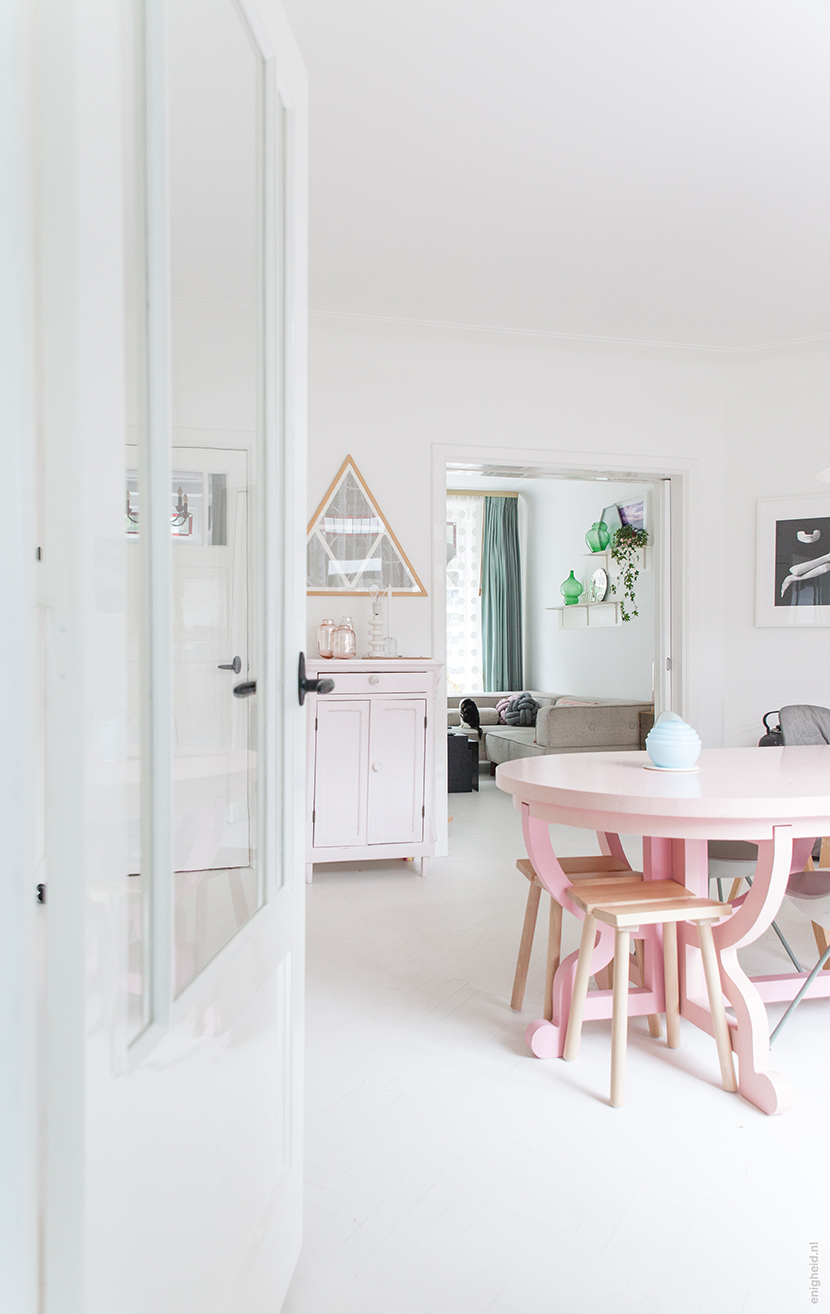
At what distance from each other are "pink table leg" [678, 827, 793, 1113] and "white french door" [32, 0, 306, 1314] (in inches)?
44.9

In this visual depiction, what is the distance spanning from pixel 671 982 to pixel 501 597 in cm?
700

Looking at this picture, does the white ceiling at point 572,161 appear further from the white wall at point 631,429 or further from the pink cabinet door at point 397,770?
the pink cabinet door at point 397,770

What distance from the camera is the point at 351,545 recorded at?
4.36m

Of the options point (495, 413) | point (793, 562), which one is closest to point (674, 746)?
point (495, 413)

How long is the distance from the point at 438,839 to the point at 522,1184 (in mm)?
2760

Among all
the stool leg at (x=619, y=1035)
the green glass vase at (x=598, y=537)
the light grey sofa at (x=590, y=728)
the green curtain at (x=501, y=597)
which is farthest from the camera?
the green curtain at (x=501, y=597)

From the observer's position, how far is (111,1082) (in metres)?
0.71

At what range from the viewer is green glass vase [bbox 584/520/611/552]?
7219 mm

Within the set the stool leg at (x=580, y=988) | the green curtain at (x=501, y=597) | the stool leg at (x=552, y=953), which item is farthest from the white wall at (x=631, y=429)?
the green curtain at (x=501, y=597)

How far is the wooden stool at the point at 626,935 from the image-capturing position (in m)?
1.95

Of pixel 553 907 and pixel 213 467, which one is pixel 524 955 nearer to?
pixel 553 907

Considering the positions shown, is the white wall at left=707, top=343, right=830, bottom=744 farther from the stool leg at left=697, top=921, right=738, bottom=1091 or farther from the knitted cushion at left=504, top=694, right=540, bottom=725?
the stool leg at left=697, top=921, right=738, bottom=1091

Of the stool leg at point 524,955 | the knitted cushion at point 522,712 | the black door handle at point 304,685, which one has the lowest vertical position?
the stool leg at point 524,955

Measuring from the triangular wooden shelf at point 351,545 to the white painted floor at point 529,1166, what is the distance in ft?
6.93
